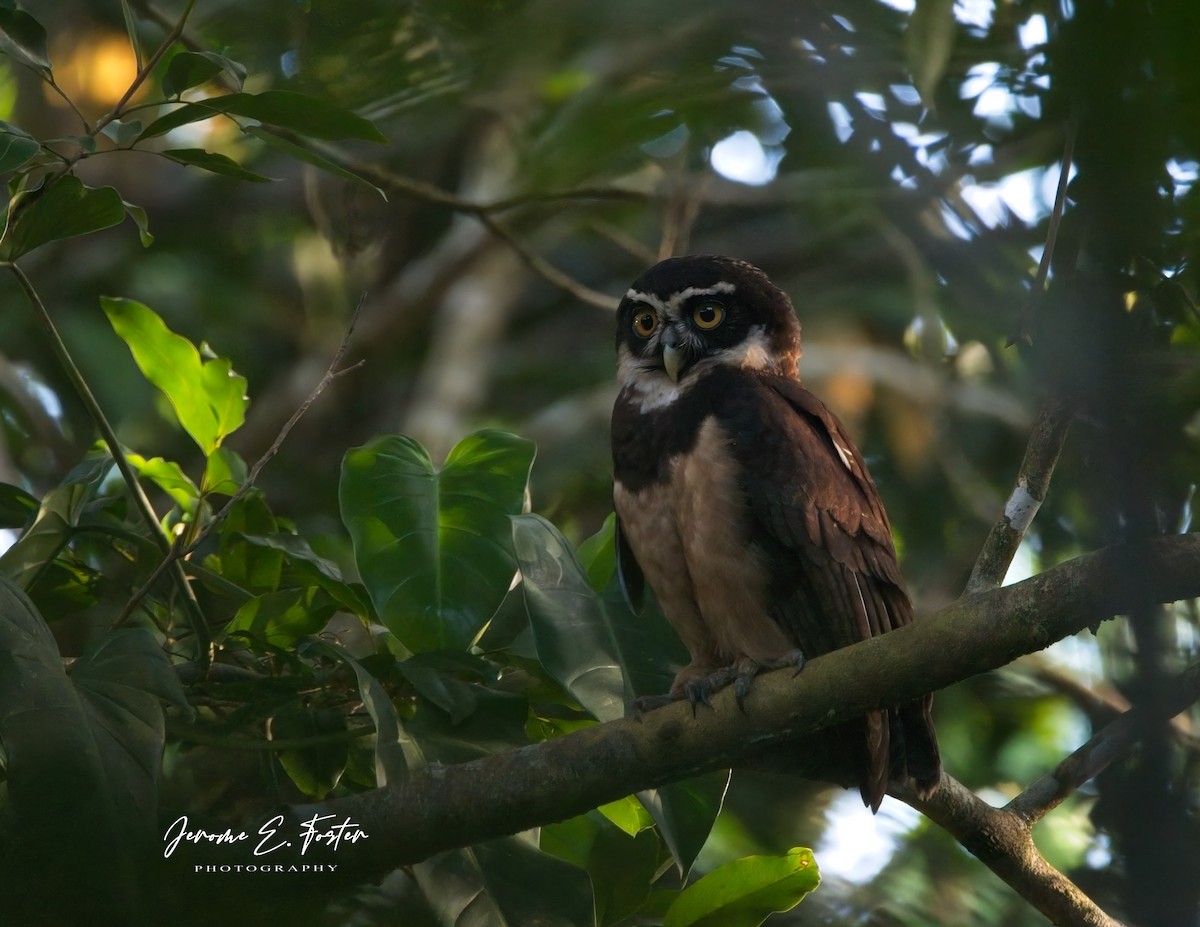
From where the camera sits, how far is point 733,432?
3457mm

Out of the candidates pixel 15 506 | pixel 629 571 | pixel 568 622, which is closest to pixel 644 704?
pixel 568 622

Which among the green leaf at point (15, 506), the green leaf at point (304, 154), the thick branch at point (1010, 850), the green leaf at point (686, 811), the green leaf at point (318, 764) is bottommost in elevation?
the thick branch at point (1010, 850)

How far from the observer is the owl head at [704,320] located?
392 cm

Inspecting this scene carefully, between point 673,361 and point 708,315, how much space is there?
9.5 inches

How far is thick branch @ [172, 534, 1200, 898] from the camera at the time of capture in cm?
224

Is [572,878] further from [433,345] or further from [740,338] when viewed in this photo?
[433,345]

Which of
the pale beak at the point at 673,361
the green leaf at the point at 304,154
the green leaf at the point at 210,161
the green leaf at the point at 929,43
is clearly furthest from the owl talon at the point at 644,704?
the green leaf at the point at 929,43

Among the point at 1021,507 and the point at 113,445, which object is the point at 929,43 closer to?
the point at 1021,507

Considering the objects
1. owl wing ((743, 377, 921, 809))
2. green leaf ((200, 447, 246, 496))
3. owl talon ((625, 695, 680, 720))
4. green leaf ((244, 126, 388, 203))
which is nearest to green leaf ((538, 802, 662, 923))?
owl talon ((625, 695, 680, 720))

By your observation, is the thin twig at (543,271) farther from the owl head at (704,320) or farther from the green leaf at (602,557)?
the green leaf at (602,557)

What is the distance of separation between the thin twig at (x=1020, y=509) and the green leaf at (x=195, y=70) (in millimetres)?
1827

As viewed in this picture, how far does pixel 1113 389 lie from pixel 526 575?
90.8 inches

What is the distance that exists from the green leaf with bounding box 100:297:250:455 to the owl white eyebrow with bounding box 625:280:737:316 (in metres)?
1.35

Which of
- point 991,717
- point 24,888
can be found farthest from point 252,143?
point 24,888
